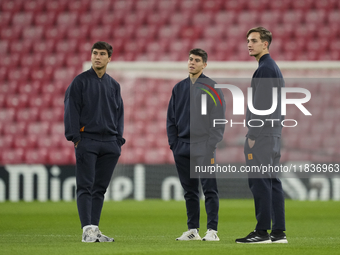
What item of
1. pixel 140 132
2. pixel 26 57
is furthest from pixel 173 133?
pixel 26 57

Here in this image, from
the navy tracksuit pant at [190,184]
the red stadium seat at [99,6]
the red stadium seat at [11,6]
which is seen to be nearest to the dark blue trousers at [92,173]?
the navy tracksuit pant at [190,184]

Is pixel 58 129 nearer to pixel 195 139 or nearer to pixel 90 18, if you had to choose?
pixel 90 18

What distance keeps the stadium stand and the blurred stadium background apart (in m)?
0.02

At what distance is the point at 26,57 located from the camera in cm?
990

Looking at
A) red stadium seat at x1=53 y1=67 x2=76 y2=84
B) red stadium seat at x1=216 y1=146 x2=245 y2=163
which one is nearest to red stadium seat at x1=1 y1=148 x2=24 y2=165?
red stadium seat at x1=53 y1=67 x2=76 y2=84

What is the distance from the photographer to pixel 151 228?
5.14m

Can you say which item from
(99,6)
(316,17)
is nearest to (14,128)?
(99,6)

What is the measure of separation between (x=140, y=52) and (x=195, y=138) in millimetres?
6143

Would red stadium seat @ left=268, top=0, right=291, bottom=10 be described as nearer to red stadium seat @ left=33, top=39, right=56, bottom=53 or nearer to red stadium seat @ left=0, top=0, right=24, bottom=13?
red stadium seat @ left=33, top=39, right=56, bottom=53

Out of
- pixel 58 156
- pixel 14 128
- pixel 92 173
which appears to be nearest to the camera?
pixel 92 173

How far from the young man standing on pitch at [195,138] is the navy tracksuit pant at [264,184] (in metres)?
0.36

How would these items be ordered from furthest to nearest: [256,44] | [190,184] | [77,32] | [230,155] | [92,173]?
[77,32], [230,155], [190,184], [92,173], [256,44]

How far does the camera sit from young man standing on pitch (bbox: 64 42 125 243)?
3.79 metres

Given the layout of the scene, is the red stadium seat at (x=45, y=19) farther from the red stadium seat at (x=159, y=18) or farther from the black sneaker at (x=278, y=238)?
the black sneaker at (x=278, y=238)
